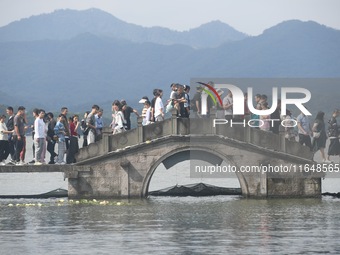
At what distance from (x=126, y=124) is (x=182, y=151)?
246 centimetres

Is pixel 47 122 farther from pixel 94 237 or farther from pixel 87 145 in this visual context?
pixel 94 237

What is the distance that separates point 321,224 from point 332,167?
10131mm

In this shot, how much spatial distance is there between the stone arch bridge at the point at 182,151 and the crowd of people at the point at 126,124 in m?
0.62

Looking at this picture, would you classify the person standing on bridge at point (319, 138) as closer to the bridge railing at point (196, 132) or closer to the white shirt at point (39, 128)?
the bridge railing at point (196, 132)

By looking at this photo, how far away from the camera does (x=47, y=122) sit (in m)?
53.3

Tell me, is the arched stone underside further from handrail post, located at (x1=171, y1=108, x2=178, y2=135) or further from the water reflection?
the water reflection

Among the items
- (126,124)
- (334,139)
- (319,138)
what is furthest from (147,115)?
(334,139)

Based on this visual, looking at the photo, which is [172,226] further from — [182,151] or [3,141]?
[3,141]

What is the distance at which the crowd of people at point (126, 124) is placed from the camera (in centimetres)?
5184

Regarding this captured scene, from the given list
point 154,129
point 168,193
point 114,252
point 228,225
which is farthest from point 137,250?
point 168,193

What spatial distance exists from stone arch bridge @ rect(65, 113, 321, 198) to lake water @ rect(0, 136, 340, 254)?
0.85m

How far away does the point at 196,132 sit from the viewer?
170 feet

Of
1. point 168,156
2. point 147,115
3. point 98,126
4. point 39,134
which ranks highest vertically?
point 147,115

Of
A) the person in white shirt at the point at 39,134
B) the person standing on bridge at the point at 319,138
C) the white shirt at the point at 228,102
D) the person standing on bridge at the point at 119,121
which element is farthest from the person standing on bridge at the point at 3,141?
the person standing on bridge at the point at 319,138
